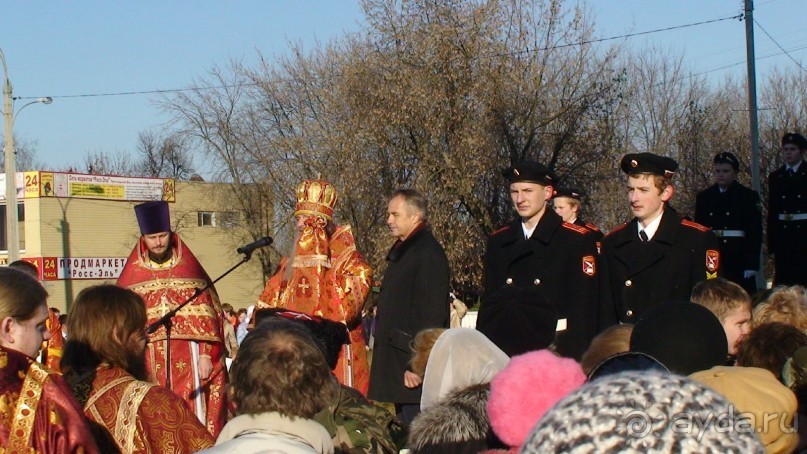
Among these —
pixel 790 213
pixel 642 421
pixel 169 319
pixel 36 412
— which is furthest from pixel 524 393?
pixel 790 213

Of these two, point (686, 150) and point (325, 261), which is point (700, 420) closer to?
point (325, 261)

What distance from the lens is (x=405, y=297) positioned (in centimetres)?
680

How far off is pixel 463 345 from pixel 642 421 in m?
2.18

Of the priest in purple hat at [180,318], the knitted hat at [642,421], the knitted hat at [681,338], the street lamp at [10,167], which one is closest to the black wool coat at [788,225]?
the priest in purple hat at [180,318]

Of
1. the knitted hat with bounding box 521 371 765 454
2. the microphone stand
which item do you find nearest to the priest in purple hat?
the microphone stand

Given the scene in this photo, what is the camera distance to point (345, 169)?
2828 centimetres

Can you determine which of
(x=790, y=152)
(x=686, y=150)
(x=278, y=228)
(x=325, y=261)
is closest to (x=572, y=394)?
(x=325, y=261)

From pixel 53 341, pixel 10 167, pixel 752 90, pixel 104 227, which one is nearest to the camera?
pixel 53 341

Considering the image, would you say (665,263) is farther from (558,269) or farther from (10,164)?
(10,164)

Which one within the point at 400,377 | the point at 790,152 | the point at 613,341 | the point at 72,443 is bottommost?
the point at 400,377

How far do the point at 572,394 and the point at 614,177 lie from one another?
26193 millimetres

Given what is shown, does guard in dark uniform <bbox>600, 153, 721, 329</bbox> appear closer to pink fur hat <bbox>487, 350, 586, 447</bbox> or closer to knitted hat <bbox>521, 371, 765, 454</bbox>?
pink fur hat <bbox>487, 350, 586, 447</bbox>

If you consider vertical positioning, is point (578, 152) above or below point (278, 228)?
above

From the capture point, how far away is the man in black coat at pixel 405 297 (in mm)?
6703
